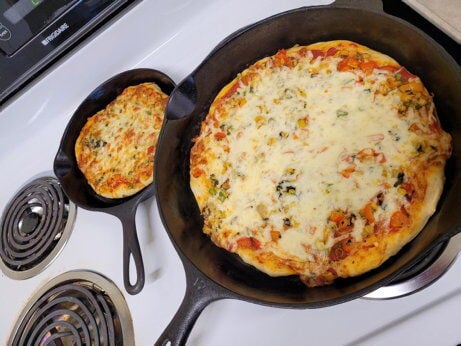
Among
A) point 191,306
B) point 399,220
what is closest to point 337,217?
point 399,220

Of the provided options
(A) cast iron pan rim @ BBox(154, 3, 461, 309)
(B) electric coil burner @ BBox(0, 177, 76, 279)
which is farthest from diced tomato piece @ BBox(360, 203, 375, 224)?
Result: (B) electric coil burner @ BBox(0, 177, 76, 279)

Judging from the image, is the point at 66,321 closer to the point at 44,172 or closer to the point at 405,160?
the point at 44,172

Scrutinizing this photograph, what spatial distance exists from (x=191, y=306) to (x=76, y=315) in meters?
0.49

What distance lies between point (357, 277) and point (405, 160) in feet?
0.95

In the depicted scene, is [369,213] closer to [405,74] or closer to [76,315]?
[405,74]

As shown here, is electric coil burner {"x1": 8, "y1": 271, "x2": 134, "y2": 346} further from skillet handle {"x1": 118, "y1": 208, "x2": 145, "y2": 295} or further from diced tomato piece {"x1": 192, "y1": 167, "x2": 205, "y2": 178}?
diced tomato piece {"x1": 192, "y1": 167, "x2": 205, "y2": 178}

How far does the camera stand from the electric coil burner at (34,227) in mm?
1436

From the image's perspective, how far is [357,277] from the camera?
102cm

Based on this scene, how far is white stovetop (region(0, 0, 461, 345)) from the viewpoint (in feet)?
3.15

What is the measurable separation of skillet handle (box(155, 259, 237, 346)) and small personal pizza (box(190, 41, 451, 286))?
6.9 inches

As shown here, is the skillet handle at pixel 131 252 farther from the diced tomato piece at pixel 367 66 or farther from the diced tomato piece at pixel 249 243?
the diced tomato piece at pixel 367 66

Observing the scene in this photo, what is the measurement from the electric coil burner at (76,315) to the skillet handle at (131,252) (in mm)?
103

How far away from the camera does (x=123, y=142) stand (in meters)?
1.40

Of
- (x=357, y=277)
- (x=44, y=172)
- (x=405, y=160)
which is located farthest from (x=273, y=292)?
(x=44, y=172)
